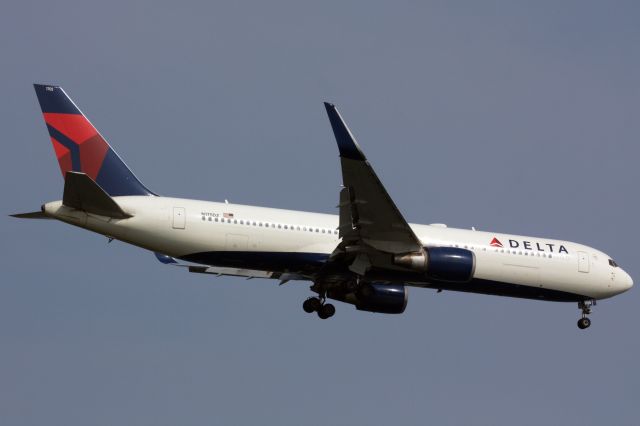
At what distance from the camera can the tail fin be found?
121 ft

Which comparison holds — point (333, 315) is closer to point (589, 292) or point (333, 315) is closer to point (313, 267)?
point (313, 267)

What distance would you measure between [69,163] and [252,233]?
6366 millimetres

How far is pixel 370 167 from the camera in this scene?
32.7m

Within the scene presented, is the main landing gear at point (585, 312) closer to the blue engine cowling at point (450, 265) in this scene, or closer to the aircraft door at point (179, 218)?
the blue engine cowling at point (450, 265)

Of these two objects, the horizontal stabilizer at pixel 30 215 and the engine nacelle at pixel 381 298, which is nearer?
the horizontal stabilizer at pixel 30 215

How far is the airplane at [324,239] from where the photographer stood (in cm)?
3469

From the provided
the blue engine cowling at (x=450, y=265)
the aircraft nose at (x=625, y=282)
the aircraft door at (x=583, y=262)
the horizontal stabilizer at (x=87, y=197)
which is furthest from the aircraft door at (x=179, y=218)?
the aircraft nose at (x=625, y=282)

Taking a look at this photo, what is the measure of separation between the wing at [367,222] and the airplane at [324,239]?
32 mm

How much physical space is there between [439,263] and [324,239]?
13.3ft

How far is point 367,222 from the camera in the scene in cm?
3538

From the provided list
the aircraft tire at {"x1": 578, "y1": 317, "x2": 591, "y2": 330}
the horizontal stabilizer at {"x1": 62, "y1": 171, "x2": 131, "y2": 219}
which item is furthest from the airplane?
the aircraft tire at {"x1": 578, "y1": 317, "x2": 591, "y2": 330}

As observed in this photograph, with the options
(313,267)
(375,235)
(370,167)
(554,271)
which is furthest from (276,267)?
(554,271)

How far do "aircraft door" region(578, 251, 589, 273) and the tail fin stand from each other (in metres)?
15.4

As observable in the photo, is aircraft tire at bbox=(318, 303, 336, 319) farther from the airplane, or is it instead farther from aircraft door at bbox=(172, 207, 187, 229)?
aircraft door at bbox=(172, 207, 187, 229)
